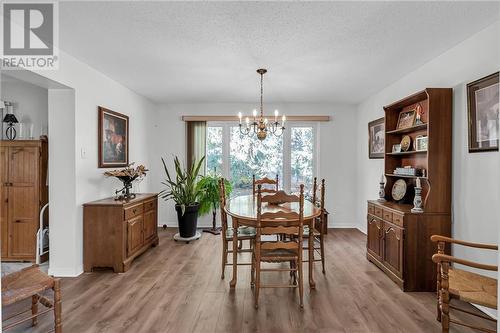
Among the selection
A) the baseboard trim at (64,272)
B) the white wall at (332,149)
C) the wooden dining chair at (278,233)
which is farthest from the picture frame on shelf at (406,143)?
the baseboard trim at (64,272)

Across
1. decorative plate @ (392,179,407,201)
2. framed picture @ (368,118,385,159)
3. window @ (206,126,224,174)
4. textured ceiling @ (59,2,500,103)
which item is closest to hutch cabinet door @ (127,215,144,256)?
textured ceiling @ (59,2,500,103)

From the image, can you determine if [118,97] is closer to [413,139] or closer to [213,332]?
[213,332]

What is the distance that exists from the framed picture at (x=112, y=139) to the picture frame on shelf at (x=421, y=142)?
3883 mm

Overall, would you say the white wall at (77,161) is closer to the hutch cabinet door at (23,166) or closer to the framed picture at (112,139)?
the framed picture at (112,139)

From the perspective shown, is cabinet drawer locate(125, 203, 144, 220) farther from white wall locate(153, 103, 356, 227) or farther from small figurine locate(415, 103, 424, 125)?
small figurine locate(415, 103, 424, 125)

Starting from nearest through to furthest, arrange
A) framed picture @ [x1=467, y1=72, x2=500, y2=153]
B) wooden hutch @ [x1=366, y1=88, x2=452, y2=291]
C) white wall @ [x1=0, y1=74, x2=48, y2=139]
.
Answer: framed picture @ [x1=467, y1=72, x2=500, y2=153], wooden hutch @ [x1=366, y1=88, x2=452, y2=291], white wall @ [x1=0, y1=74, x2=48, y2=139]

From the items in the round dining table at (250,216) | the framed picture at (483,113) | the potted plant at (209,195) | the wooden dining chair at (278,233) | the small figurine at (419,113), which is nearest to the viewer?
the framed picture at (483,113)

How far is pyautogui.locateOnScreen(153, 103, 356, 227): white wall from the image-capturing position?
554cm

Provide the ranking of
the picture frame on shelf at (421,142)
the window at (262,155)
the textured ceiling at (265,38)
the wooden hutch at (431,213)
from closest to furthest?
the textured ceiling at (265,38), the wooden hutch at (431,213), the picture frame on shelf at (421,142), the window at (262,155)

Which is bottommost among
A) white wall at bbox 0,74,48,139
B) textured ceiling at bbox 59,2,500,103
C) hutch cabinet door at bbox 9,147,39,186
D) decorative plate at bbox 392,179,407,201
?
decorative plate at bbox 392,179,407,201

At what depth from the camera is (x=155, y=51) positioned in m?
3.02

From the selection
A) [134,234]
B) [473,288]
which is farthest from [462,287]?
[134,234]

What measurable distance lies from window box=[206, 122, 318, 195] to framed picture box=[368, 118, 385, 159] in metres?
1.10

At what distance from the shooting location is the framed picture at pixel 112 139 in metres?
3.76
